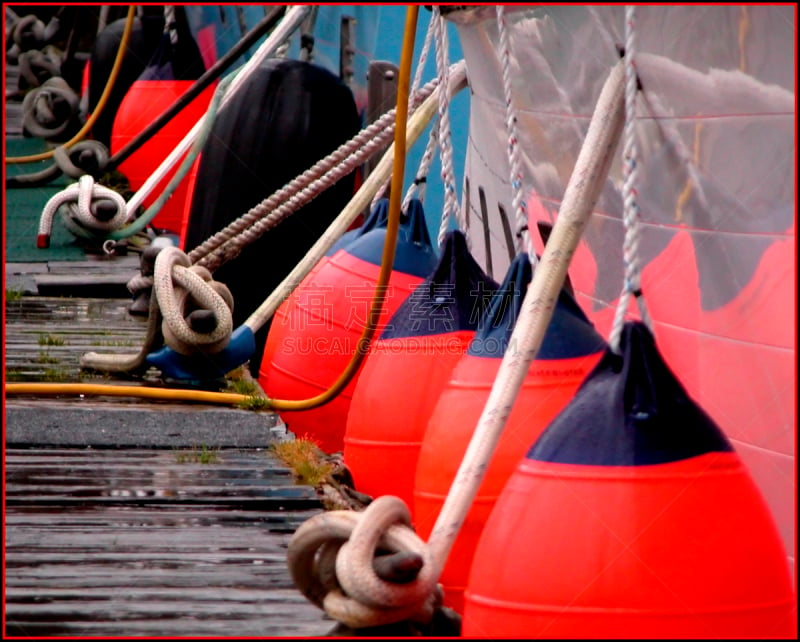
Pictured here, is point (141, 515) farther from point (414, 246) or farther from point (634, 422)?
point (414, 246)

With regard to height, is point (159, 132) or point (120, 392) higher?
point (159, 132)

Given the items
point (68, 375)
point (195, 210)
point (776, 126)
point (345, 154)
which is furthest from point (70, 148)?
point (776, 126)

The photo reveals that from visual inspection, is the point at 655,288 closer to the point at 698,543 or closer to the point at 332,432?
the point at 698,543

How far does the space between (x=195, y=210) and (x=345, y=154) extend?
1210 mm

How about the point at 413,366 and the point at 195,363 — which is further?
the point at 195,363

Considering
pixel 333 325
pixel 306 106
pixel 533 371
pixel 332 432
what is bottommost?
pixel 332 432

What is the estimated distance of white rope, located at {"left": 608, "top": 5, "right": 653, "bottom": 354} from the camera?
2.70 metres

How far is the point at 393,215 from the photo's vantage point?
13.2ft

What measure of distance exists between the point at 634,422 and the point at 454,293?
1.45 meters

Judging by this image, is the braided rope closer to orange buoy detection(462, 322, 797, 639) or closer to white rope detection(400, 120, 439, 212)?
white rope detection(400, 120, 439, 212)

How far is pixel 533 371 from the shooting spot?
321 centimetres

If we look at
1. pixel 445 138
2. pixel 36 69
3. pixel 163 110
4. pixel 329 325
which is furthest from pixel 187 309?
pixel 36 69

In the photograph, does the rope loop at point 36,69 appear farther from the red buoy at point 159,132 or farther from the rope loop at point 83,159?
the rope loop at point 83,159

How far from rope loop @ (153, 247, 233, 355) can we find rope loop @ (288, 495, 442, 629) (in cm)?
208
